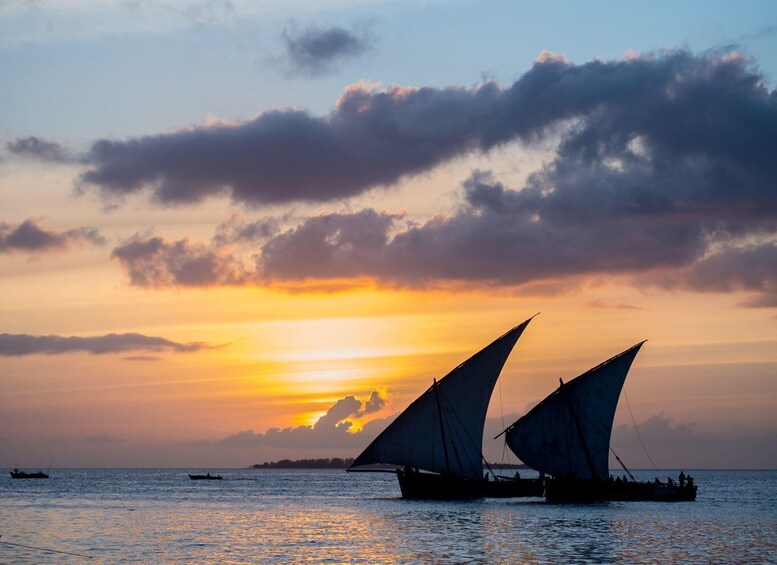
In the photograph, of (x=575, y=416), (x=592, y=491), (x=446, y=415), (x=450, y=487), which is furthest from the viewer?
(x=450, y=487)

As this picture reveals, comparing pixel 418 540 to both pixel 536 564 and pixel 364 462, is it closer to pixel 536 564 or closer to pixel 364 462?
pixel 536 564

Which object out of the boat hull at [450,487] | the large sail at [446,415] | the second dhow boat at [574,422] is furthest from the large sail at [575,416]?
the boat hull at [450,487]

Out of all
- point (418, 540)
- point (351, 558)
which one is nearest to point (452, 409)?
point (418, 540)

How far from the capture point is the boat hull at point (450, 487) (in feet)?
354

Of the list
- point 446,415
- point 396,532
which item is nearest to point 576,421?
point 446,415

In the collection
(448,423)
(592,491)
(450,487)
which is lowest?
(592,491)

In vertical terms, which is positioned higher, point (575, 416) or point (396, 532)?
point (575, 416)

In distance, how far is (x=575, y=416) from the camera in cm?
10162

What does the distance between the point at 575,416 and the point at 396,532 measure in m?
33.0

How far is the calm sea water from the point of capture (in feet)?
193

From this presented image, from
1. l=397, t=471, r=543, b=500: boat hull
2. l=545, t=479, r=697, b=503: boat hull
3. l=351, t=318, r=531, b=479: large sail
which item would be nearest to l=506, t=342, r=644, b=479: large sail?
l=545, t=479, r=697, b=503: boat hull

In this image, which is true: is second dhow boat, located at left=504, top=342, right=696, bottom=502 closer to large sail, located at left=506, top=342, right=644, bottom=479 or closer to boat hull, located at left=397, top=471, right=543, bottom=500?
large sail, located at left=506, top=342, right=644, bottom=479

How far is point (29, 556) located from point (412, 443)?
2089 inches

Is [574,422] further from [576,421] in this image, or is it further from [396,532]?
[396,532]
